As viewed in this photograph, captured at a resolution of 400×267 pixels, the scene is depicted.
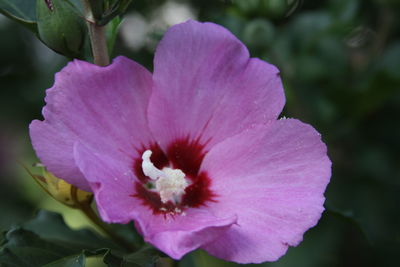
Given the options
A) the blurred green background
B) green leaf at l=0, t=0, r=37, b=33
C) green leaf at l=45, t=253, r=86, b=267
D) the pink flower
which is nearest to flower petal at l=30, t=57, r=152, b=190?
the pink flower

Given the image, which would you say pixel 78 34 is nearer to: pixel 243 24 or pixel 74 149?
pixel 74 149

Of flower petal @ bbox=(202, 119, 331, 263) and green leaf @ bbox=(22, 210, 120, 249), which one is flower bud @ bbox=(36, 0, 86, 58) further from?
green leaf @ bbox=(22, 210, 120, 249)

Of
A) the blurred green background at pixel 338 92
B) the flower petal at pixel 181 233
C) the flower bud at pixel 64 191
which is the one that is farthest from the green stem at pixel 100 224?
the blurred green background at pixel 338 92

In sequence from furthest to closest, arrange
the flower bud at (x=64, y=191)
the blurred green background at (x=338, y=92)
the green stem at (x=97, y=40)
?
the blurred green background at (x=338, y=92) → the flower bud at (x=64, y=191) → the green stem at (x=97, y=40)

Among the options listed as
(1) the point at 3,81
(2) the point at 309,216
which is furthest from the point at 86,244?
(1) the point at 3,81

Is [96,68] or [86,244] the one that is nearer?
[96,68]

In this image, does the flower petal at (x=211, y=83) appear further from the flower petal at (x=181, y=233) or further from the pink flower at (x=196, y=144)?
the flower petal at (x=181, y=233)

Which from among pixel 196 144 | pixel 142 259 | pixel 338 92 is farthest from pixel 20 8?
pixel 338 92

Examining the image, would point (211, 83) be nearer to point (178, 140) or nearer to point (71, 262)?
point (178, 140)
